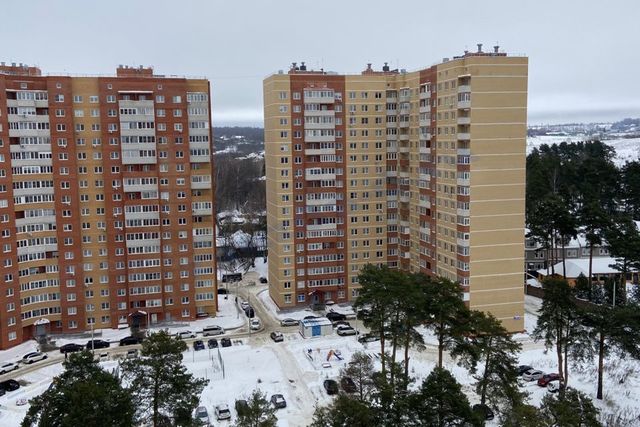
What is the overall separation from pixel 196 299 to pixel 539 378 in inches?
1434

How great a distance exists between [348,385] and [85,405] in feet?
72.4

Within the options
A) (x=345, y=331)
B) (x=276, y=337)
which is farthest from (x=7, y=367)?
(x=345, y=331)

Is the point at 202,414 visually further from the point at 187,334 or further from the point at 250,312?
the point at 250,312

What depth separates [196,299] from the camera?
66.0 metres

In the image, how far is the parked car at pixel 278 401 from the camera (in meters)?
44.1

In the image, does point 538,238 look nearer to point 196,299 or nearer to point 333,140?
point 333,140

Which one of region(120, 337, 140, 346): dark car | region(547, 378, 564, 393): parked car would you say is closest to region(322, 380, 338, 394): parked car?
region(547, 378, 564, 393): parked car

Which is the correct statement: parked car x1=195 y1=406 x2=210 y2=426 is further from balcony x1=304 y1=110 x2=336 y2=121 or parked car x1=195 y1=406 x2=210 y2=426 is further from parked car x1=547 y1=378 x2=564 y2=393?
balcony x1=304 y1=110 x2=336 y2=121

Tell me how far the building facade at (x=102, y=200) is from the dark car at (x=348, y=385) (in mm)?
25323

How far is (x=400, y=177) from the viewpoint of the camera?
7069 cm

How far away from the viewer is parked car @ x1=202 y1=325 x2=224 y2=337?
62.1m

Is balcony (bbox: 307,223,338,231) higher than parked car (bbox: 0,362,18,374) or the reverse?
higher

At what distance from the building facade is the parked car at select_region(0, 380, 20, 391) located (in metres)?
9.30

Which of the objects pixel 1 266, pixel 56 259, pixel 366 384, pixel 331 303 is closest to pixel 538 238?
pixel 331 303
